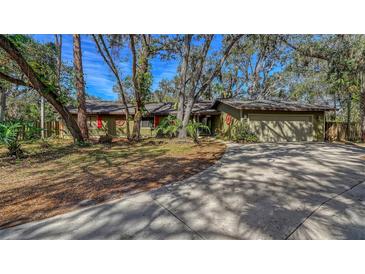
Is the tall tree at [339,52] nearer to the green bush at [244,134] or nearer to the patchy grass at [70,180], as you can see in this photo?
the green bush at [244,134]

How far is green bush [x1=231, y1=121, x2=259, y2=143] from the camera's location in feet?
40.7

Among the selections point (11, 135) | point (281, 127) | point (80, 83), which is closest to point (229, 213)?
point (11, 135)

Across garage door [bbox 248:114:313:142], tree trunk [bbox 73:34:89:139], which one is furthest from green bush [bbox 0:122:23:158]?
garage door [bbox 248:114:313:142]

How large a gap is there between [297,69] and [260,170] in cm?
1540

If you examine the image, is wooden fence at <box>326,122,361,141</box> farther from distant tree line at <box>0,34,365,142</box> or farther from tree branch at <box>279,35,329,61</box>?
tree branch at <box>279,35,329,61</box>

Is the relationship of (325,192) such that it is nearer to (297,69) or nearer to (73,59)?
(73,59)

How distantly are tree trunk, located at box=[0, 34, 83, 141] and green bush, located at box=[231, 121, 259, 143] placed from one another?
9.28 meters

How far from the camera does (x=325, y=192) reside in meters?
3.83

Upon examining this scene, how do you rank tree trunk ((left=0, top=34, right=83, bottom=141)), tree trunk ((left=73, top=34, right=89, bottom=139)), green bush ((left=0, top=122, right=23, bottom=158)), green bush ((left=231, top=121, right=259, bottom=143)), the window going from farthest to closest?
the window, green bush ((left=231, top=121, right=259, bottom=143)), tree trunk ((left=73, top=34, right=89, bottom=139)), green bush ((left=0, top=122, right=23, bottom=158)), tree trunk ((left=0, top=34, right=83, bottom=141))

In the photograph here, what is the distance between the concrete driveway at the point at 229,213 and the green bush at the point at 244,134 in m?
7.64

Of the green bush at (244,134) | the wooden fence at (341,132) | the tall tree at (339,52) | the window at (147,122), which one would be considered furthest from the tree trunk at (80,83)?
the wooden fence at (341,132)

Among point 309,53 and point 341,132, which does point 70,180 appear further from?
point 341,132

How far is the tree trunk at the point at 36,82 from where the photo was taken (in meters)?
6.54
